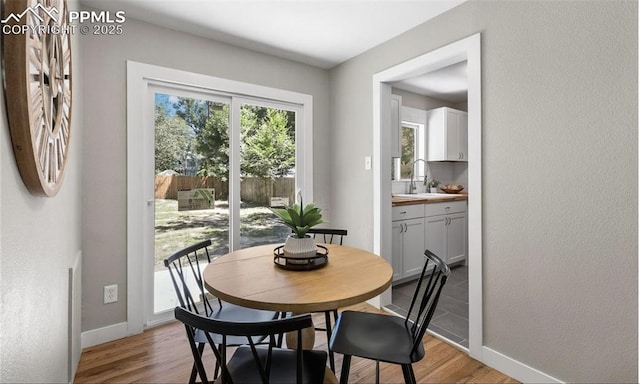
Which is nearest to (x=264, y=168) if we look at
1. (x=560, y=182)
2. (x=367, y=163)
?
(x=367, y=163)

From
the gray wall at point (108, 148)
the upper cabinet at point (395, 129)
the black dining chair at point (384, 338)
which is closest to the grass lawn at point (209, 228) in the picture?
the gray wall at point (108, 148)

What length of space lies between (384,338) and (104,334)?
2067mm

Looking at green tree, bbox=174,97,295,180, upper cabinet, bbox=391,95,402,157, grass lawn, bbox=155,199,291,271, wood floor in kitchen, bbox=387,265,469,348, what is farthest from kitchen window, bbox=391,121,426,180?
grass lawn, bbox=155,199,291,271

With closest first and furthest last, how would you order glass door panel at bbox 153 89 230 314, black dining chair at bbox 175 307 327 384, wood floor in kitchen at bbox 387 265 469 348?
black dining chair at bbox 175 307 327 384 → wood floor in kitchen at bbox 387 265 469 348 → glass door panel at bbox 153 89 230 314

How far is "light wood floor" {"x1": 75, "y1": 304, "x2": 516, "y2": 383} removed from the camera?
1.85 meters

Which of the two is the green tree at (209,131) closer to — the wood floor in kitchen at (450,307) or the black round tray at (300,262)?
the black round tray at (300,262)

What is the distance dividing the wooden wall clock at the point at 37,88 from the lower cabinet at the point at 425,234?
2.74 meters

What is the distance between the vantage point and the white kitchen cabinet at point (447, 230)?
361 centimetres

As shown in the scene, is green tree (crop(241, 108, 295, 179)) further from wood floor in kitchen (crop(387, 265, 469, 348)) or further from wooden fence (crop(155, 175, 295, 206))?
wood floor in kitchen (crop(387, 265, 469, 348))

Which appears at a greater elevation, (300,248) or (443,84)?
(443,84)

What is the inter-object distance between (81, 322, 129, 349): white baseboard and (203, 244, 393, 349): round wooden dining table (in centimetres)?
128

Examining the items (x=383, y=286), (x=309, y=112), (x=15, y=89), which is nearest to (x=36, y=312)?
(x=15, y=89)

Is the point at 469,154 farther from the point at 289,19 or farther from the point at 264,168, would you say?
the point at 264,168

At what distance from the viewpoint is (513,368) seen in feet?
6.09
